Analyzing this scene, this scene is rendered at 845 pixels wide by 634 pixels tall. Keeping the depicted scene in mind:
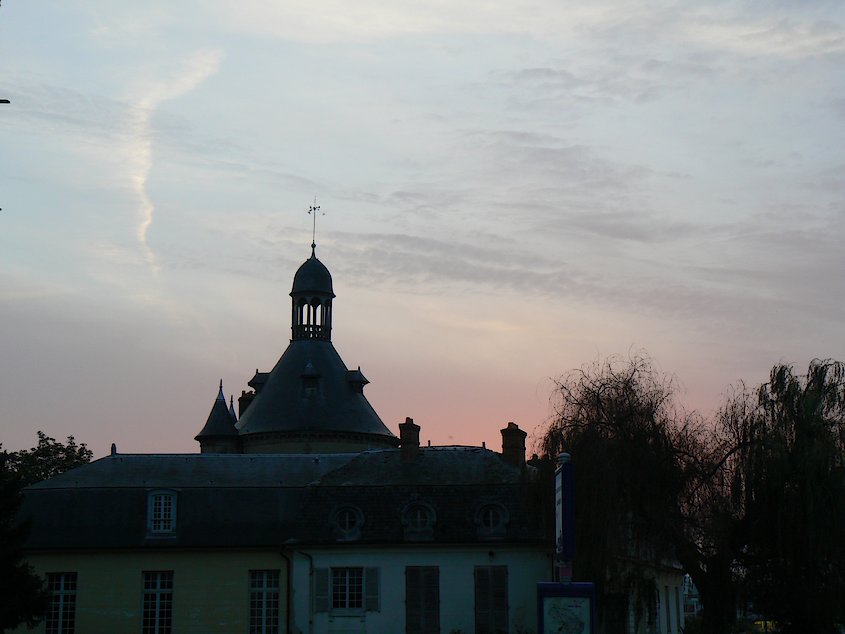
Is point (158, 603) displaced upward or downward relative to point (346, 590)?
downward

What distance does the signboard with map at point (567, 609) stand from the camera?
20000 mm

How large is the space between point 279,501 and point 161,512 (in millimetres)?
3600

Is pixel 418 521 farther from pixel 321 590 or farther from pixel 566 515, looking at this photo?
pixel 566 515

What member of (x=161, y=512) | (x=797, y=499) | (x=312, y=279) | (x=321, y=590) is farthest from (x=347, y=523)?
(x=312, y=279)

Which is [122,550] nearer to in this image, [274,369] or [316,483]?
[316,483]

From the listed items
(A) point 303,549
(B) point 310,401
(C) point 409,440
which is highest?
(B) point 310,401

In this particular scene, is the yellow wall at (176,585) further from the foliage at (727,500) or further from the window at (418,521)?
the foliage at (727,500)

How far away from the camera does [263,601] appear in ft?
121

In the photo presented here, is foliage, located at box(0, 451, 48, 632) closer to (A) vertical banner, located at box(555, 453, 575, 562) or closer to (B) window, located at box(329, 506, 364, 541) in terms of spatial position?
(B) window, located at box(329, 506, 364, 541)

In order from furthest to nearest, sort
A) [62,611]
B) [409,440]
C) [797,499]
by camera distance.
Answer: [409,440] → [62,611] → [797,499]

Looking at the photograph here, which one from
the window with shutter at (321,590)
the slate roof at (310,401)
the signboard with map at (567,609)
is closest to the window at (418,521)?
the window with shutter at (321,590)

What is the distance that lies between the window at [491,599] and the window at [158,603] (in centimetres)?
901

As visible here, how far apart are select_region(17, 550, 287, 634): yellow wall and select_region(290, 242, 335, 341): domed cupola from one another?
28973 millimetres

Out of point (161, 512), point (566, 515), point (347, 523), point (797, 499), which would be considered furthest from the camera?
point (161, 512)
